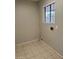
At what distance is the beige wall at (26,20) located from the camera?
187 inches

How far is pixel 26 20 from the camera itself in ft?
16.6

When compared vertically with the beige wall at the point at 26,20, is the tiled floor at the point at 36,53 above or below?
below

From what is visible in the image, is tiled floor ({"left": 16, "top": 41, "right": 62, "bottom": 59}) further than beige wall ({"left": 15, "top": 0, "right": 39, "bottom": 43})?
No

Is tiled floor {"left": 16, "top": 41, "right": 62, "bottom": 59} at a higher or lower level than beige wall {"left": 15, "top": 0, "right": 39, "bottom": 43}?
lower

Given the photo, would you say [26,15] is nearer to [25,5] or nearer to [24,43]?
[25,5]

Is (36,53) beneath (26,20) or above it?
beneath

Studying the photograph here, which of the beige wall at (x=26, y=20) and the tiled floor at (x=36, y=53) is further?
the beige wall at (x=26, y=20)

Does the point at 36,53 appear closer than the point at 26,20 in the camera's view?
Yes

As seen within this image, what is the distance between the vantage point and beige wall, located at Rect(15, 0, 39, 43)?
4749 millimetres
